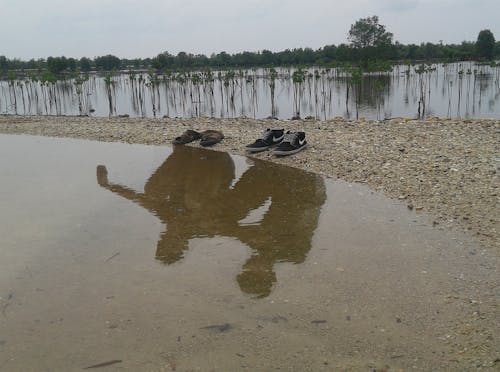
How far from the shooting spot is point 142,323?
3902 millimetres

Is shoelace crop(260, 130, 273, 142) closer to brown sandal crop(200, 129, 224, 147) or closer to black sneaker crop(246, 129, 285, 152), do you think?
black sneaker crop(246, 129, 285, 152)

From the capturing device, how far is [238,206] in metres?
7.29

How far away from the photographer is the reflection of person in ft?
17.5

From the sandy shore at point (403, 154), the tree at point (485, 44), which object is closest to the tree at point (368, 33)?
the tree at point (485, 44)

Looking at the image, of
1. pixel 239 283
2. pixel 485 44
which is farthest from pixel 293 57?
pixel 239 283

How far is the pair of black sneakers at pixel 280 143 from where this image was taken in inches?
411

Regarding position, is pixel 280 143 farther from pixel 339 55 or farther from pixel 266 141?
pixel 339 55

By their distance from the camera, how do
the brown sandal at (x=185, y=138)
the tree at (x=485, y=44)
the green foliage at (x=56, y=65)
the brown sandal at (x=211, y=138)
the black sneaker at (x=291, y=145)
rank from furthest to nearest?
the tree at (x=485, y=44)
the green foliage at (x=56, y=65)
the brown sandal at (x=185, y=138)
the brown sandal at (x=211, y=138)
the black sneaker at (x=291, y=145)

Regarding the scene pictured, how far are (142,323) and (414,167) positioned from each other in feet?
19.8

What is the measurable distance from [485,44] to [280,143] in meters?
57.4

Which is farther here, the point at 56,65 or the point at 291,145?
the point at 56,65

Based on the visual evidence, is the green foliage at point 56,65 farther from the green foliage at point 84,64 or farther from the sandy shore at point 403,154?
the sandy shore at point 403,154

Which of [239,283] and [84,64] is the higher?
[84,64]

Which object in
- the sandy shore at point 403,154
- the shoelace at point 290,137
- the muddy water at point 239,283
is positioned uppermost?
the shoelace at point 290,137
